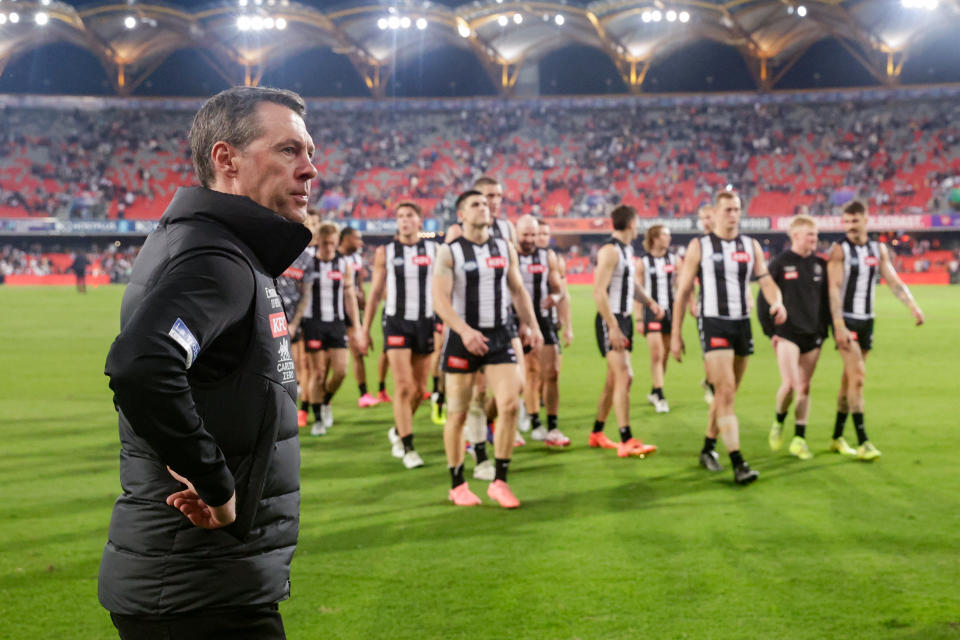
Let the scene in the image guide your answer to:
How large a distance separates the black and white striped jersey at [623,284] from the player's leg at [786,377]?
168 centimetres

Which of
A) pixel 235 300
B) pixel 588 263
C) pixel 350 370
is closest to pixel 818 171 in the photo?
pixel 588 263

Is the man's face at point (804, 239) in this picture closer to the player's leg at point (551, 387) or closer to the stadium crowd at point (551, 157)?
the player's leg at point (551, 387)

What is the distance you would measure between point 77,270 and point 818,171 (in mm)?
38016

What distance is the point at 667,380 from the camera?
1410 centimetres

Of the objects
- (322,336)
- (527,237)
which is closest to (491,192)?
(527,237)

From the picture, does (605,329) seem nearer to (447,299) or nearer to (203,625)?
(447,299)

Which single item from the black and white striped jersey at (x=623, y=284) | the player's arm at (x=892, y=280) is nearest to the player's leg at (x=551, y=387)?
the black and white striped jersey at (x=623, y=284)

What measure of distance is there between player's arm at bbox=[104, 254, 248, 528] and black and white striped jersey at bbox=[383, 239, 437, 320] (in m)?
7.15

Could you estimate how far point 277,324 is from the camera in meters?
2.11

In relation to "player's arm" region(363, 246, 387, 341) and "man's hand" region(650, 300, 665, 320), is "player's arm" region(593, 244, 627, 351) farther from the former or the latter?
"player's arm" region(363, 246, 387, 341)

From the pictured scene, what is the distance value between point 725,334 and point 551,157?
46576 mm

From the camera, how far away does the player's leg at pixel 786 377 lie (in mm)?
8656

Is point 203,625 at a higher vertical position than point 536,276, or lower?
lower

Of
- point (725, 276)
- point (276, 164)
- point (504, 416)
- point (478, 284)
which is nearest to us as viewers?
point (276, 164)
